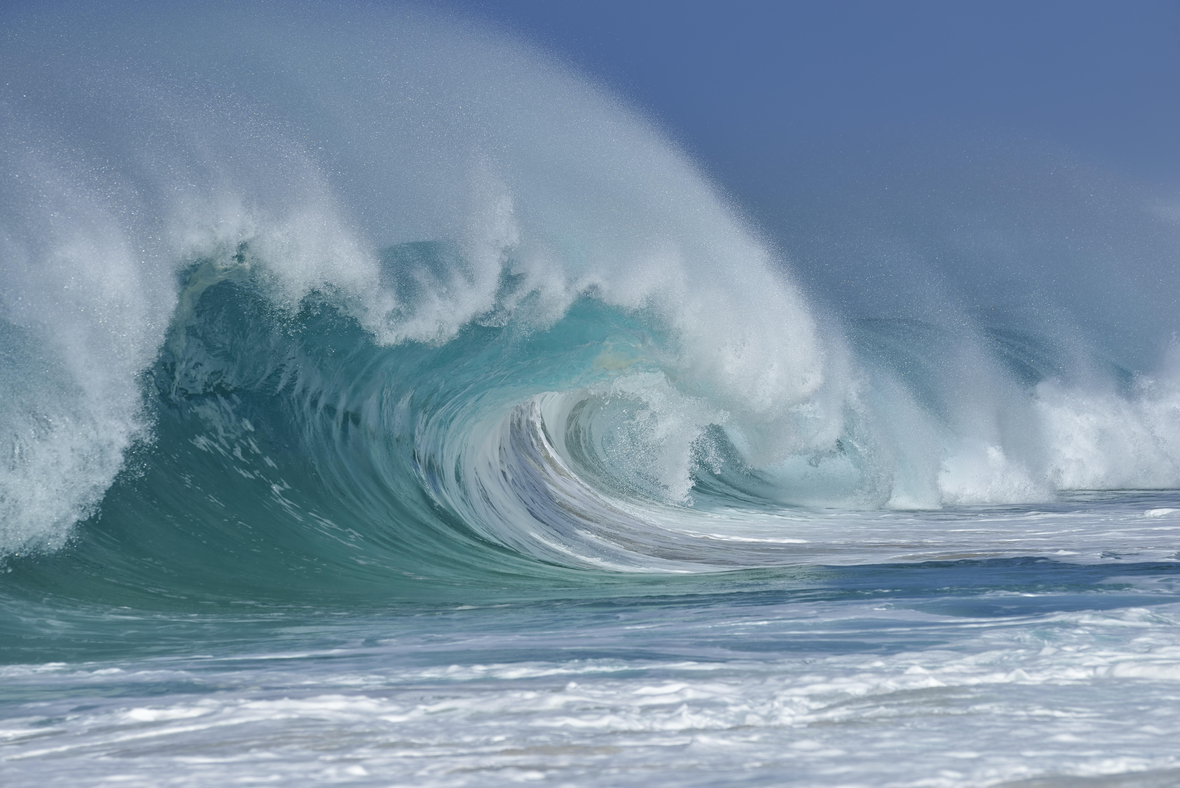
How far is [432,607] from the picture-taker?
444 cm

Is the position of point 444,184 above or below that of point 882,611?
above

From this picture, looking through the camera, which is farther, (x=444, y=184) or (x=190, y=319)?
(x=444, y=184)

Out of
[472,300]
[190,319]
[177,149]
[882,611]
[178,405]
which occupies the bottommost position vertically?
[882,611]

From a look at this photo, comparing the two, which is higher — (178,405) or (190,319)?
(190,319)

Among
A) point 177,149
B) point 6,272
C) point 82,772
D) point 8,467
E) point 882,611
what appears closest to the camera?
point 82,772

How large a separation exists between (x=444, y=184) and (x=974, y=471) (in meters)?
6.38

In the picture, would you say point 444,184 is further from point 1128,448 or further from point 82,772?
point 1128,448

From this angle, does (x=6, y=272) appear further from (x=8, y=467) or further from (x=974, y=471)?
(x=974, y=471)

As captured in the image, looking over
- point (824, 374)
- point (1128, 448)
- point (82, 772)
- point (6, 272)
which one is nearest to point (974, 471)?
point (824, 374)

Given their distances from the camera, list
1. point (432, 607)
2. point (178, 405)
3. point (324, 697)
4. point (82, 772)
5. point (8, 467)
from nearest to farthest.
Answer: point (82, 772), point (324, 697), point (432, 607), point (8, 467), point (178, 405)

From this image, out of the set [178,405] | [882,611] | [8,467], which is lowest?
[882,611]

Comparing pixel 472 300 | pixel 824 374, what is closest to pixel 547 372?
pixel 472 300

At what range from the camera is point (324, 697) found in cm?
269

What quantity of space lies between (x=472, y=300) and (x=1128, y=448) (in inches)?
373
